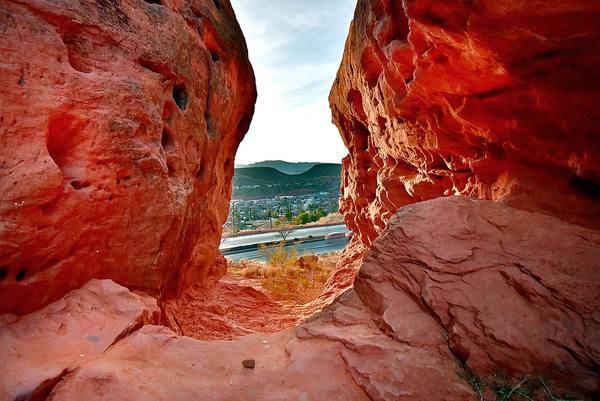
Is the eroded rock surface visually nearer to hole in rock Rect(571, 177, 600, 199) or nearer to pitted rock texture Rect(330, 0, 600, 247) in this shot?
hole in rock Rect(571, 177, 600, 199)

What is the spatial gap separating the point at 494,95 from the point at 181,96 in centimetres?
631

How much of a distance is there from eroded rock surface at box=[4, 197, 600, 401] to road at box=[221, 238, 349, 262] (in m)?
25.0

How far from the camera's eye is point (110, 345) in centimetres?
336

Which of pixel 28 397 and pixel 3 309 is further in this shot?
pixel 3 309

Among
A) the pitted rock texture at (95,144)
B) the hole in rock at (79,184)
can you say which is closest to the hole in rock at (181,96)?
the pitted rock texture at (95,144)

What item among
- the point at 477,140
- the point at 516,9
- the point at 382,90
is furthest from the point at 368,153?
the point at 516,9

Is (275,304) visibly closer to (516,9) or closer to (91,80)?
(91,80)

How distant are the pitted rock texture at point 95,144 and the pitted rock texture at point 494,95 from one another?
4574 mm

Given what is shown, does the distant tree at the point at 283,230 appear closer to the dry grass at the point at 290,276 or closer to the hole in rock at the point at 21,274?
the dry grass at the point at 290,276

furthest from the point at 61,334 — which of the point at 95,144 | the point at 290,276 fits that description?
the point at 290,276

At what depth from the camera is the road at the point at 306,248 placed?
29.8 meters

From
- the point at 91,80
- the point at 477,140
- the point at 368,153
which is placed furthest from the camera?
the point at 368,153

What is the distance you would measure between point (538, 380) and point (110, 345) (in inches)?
165

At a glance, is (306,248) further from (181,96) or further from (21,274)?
(21,274)
